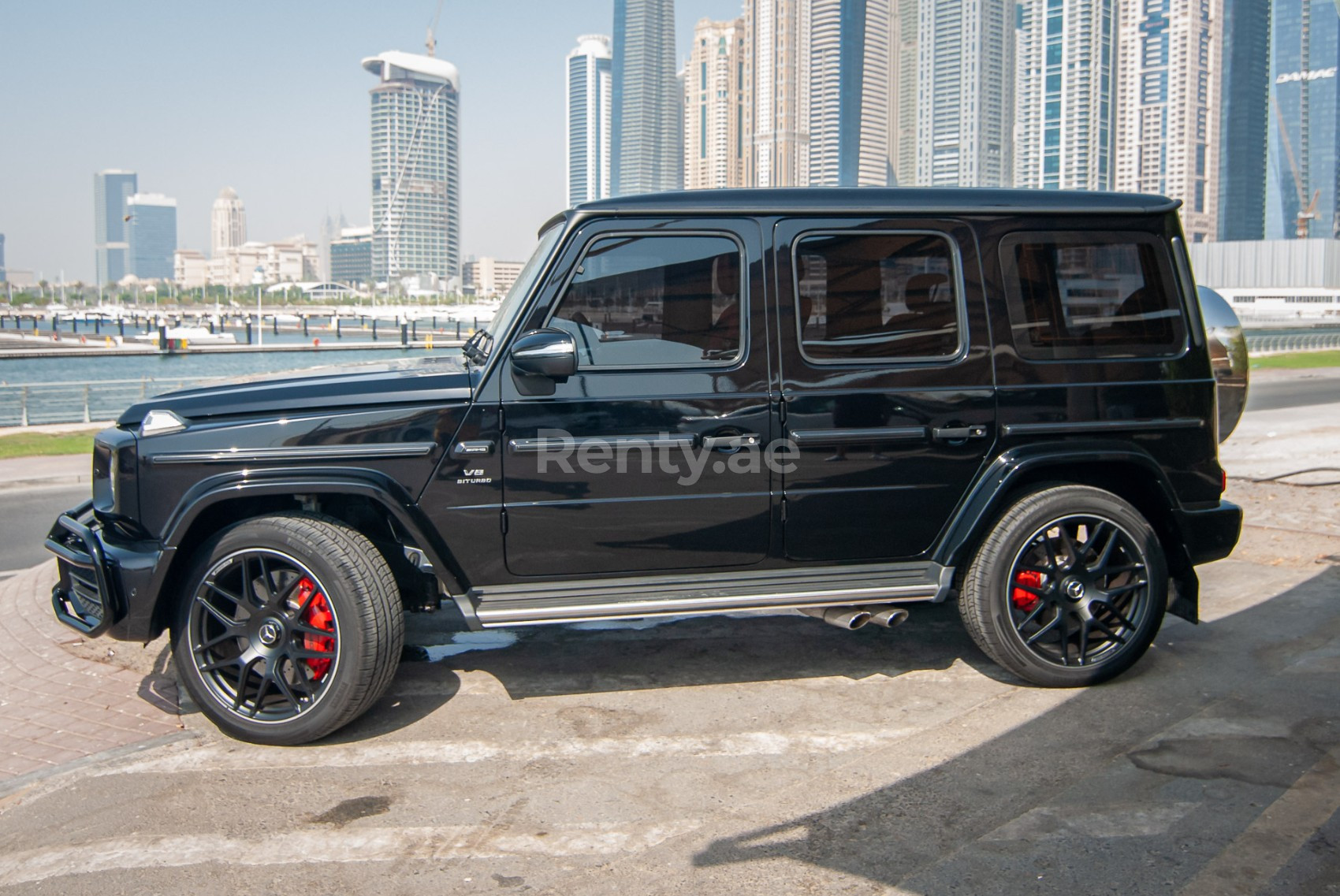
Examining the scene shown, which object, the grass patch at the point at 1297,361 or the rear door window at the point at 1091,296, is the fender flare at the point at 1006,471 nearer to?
the rear door window at the point at 1091,296

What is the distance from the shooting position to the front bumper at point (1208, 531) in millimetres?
4934

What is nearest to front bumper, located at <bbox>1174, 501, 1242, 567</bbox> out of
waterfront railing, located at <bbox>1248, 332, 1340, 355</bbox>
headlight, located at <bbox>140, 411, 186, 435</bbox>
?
headlight, located at <bbox>140, 411, 186, 435</bbox>

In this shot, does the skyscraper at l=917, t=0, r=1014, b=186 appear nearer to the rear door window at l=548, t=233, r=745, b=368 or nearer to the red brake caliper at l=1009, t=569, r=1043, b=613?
the red brake caliper at l=1009, t=569, r=1043, b=613

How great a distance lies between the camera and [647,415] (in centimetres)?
444

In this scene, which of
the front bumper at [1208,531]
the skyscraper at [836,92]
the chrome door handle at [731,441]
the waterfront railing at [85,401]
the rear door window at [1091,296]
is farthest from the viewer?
the skyscraper at [836,92]

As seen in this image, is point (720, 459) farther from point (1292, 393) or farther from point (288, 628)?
point (1292, 393)

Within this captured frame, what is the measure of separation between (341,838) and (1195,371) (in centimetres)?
408

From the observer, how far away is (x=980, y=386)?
4.72m

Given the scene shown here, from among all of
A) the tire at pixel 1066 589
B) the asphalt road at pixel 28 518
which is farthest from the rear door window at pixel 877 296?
the asphalt road at pixel 28 518

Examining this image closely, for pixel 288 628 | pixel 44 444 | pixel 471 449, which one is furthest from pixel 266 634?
pixel 44 444

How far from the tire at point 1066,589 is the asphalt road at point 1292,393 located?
15.2 metres

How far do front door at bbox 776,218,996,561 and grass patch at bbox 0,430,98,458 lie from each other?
46.8ft

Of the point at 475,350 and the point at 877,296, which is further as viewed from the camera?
the point at 475,350

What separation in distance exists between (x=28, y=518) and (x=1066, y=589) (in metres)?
9.85
